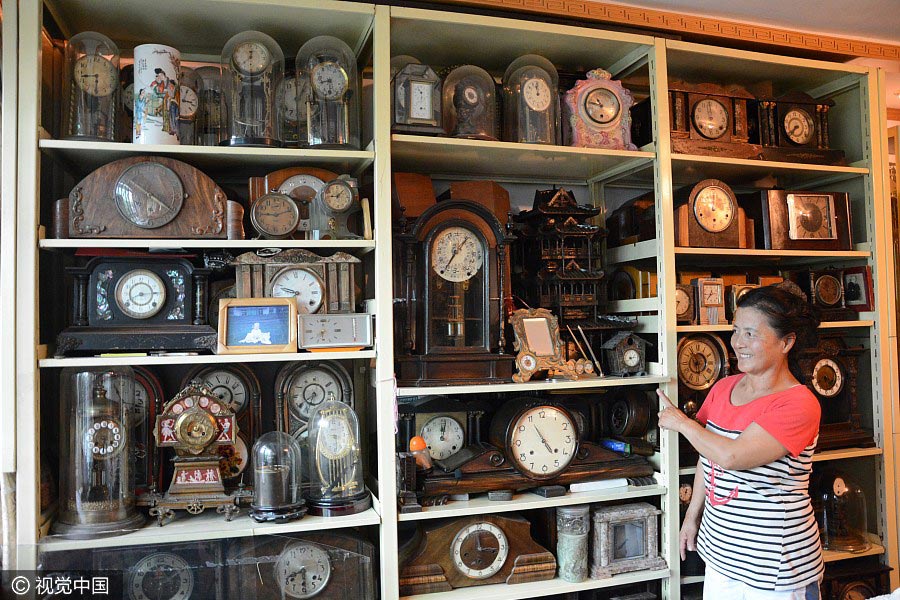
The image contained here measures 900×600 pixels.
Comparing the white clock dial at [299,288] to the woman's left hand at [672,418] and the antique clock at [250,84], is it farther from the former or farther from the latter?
the woman's left hand at [672,418]

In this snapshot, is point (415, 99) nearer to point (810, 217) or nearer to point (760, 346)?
point (760, 346)

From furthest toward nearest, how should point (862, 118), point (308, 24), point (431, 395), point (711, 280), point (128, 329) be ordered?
1. point (862, 118)
2. point (711, 280)
3. point (431, 395)
4. point (308, 24)
5. point (128, 329)

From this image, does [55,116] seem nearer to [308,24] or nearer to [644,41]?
[308,24]

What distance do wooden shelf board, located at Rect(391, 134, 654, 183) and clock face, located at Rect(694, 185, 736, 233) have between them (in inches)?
10.1

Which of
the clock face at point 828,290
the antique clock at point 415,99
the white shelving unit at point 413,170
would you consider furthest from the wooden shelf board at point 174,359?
the clock face at point 828,290

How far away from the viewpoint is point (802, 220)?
307 cm

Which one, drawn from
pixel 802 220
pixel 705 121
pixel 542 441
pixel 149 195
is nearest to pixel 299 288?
pixel 149 195

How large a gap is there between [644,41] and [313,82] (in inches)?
53.2

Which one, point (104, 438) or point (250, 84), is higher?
point (250, 84)

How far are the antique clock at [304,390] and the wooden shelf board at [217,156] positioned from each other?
782 mm

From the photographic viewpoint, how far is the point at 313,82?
99.7 inches

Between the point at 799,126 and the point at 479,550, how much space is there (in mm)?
2397

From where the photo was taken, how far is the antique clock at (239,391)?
2.60 m

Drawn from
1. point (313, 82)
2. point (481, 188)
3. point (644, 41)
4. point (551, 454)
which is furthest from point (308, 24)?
point (551, 454)
